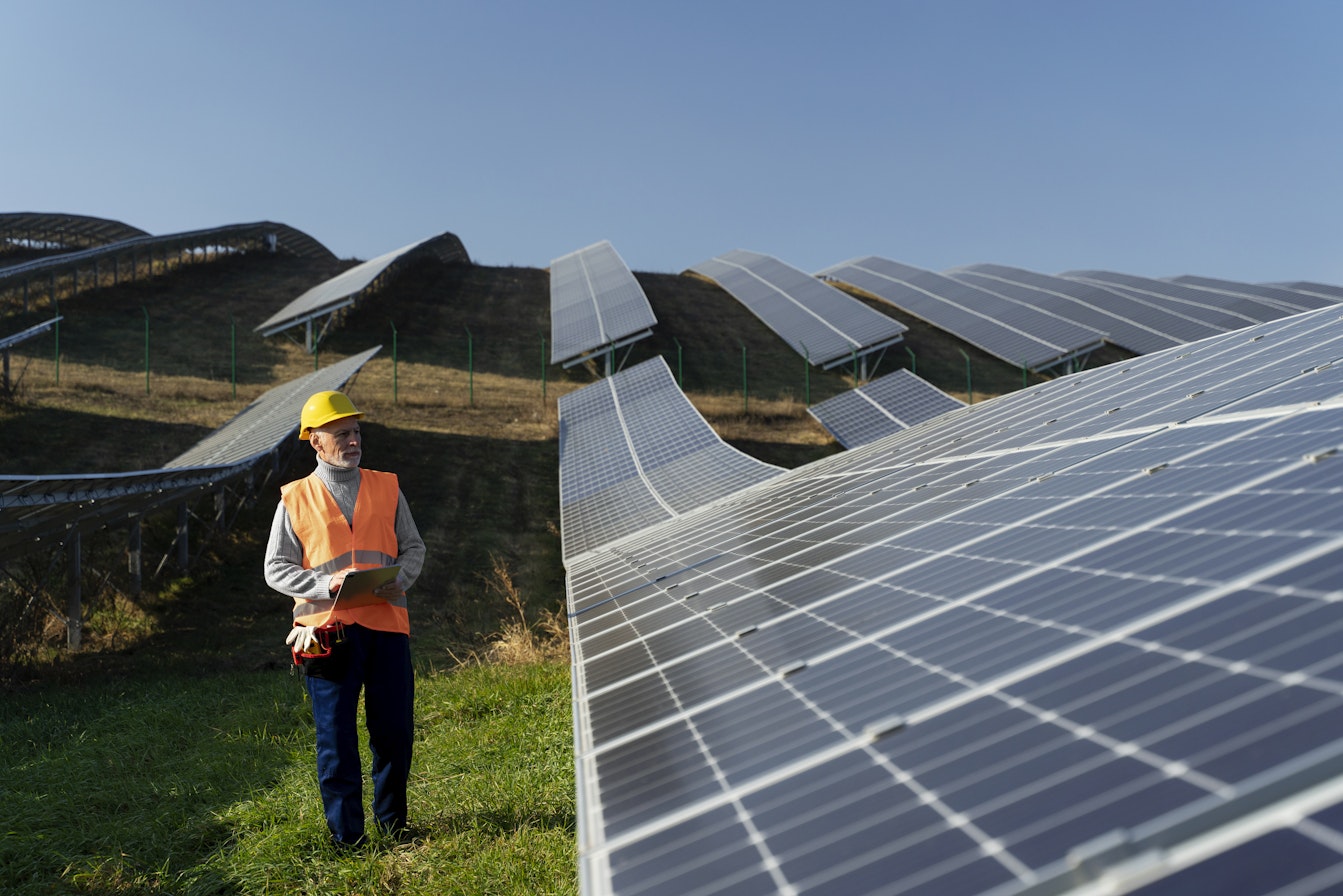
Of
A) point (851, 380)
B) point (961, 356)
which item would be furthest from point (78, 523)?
point (961, 356)

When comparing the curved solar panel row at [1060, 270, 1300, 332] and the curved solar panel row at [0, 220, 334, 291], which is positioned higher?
the curved solar panel row at [0, 220, 334, 291]

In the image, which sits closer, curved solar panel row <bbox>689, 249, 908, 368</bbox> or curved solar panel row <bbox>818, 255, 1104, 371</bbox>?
curved solar panel row <bbox>818, 255, 1104, 371</bbox>

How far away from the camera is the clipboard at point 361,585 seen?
510 centimetres

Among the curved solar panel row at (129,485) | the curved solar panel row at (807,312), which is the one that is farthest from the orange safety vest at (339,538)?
the curved solar panel row at (807,312)

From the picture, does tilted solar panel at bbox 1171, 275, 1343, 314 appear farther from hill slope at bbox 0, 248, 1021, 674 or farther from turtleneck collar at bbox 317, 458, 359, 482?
turtleneck collar at bbox 317, 458, 359, 482

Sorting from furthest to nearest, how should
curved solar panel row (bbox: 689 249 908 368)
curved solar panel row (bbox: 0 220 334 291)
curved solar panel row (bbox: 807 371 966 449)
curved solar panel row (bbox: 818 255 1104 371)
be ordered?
curved solar panel row (bbox: 0 220 334 291), curved solar panel row (bbox: 689 249 908 368), curved solar panel row (bbox: 818 255 1104 371), curved solar panel row (bbox: 807 371 966 449)

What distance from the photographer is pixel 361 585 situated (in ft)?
17.0

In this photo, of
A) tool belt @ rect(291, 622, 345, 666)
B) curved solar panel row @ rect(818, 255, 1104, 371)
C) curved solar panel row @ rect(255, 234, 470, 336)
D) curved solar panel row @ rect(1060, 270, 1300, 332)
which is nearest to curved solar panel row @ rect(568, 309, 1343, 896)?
tool belt @ rect(291, 622, 345, 666)

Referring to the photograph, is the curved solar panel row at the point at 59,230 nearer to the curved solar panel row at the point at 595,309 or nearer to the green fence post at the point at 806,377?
the curved solar panel row at the point at 595,309

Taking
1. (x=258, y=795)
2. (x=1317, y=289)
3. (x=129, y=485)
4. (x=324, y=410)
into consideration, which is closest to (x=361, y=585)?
(x=324, y=410)

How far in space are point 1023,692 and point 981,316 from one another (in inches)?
1375

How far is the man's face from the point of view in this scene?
215 inches

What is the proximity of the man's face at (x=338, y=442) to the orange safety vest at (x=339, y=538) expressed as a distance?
0.14 m

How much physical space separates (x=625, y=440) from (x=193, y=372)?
52.2ft
